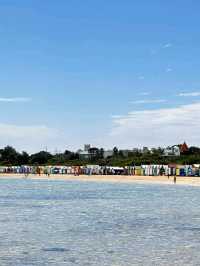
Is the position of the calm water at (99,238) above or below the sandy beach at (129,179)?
below

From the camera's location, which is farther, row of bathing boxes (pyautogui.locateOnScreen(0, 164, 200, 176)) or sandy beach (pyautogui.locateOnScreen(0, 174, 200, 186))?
row of bathing boxes (pyautogui.locateOnScreen(0, 164, 200, 176))

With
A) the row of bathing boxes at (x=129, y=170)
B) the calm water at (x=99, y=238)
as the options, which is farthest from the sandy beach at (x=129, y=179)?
the calm water at (x=99, y=238)

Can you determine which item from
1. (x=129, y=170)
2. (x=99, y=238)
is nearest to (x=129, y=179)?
(x=129, y=170)

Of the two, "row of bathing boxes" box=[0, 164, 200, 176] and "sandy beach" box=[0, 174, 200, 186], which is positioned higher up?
"row of bathing boxes" box=[0, 164, 200, 176]

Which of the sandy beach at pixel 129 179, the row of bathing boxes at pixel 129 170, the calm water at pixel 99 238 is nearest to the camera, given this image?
the calm water at pixel 99 238

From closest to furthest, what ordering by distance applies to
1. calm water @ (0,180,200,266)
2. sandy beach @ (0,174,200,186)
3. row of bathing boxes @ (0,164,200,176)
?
calm water @ (0,180,200,266), sandy beach @ (0,174,200,186), row of bathing boxes @ (0,164,200,176)

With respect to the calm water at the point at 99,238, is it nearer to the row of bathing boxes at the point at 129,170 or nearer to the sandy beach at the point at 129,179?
the sandy beach at the point at 129,179

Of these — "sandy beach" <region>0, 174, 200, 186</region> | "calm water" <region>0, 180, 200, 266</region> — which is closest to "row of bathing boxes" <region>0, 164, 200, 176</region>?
"sandy beach" <region>0, 174, 200, 186</region>

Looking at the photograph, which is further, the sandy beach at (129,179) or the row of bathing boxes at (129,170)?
the row of bathing boxes at (129,170)

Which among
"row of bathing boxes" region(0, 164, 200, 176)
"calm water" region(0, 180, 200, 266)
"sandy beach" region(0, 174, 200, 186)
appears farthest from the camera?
"row of bathing boxes" region(0, 164, 200, 176)

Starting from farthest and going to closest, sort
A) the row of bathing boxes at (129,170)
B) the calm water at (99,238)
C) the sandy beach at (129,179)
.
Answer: the row of bathing boxes at (129,170) → the sandy beach at (129,179) → the calm water at (99,238)

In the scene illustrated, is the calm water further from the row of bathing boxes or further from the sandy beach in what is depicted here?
the row of bathing boxes

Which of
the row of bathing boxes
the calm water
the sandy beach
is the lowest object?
the calm water

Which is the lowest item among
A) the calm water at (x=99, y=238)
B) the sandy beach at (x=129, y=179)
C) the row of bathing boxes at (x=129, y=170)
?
the calm water at (x=99, y=238)
